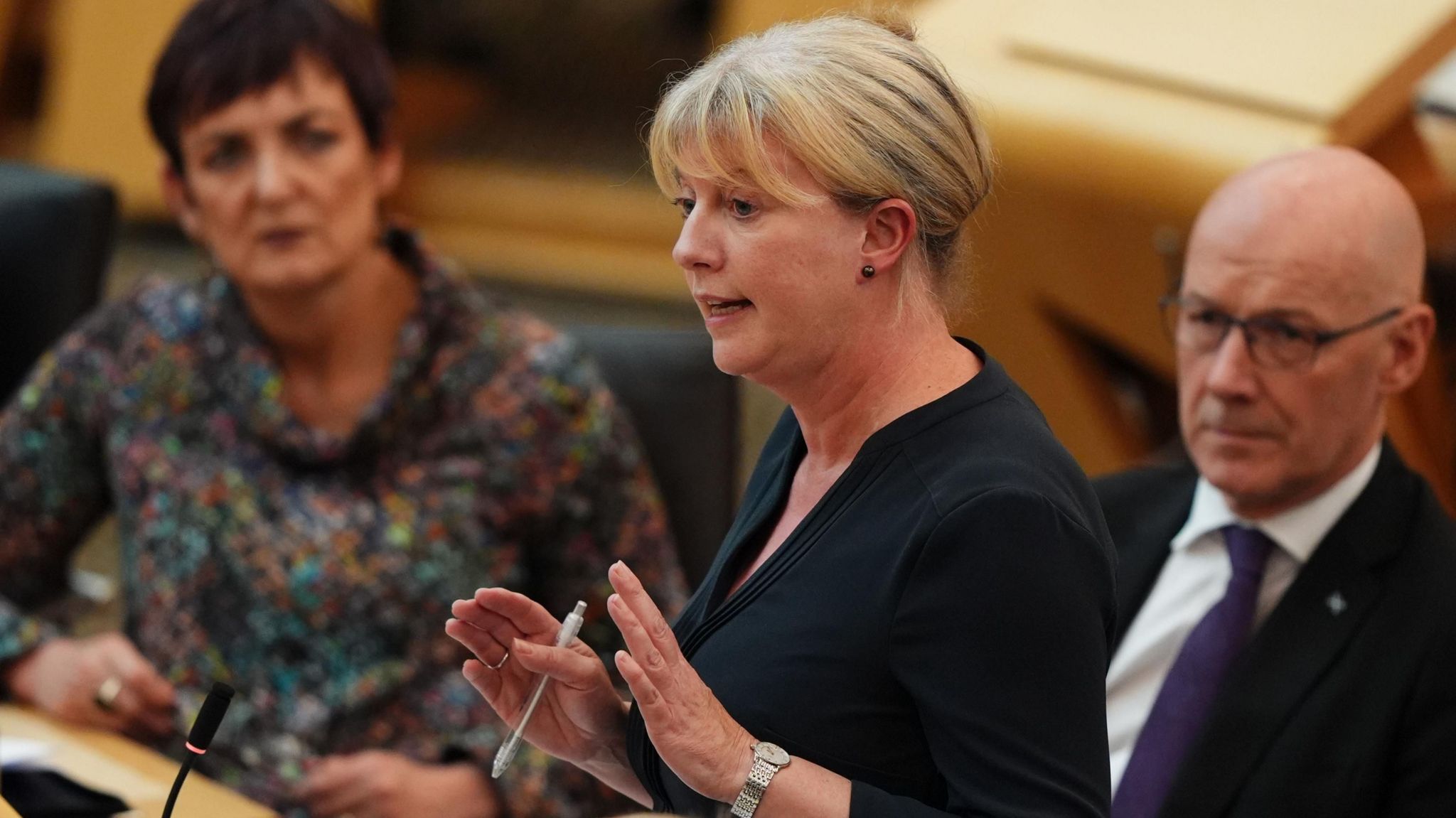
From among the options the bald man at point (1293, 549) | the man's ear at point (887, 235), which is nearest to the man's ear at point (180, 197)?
the bald man at point (1293, 549)

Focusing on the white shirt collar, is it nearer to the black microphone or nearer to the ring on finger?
the black microphone

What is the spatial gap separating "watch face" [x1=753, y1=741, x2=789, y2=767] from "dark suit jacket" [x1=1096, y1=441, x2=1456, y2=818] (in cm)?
65

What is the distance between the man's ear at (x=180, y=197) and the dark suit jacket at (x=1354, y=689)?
4.94 feet

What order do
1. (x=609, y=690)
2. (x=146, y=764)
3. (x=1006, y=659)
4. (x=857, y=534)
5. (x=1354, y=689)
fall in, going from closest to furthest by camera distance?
(x=1006, y=659) < (x=857, y=534) < (x=609, y=690) < (x=1354, y=689) < (x=146, y=764)

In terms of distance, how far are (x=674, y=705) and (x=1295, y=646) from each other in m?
0.82

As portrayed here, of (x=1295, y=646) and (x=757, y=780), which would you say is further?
(x=1295, y=646)

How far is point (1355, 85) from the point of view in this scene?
274 cm

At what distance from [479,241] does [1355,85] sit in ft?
10.0

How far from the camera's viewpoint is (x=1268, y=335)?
1.87 metres

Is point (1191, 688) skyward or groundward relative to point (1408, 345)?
groundward

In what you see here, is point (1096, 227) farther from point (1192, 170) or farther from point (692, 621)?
point (692, 621)

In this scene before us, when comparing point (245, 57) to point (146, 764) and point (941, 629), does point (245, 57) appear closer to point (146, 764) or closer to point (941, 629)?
point (146, 764)

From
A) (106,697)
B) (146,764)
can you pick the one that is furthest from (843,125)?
(106,697)

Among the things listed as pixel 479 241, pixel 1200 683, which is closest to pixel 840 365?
pixel 1200 683
